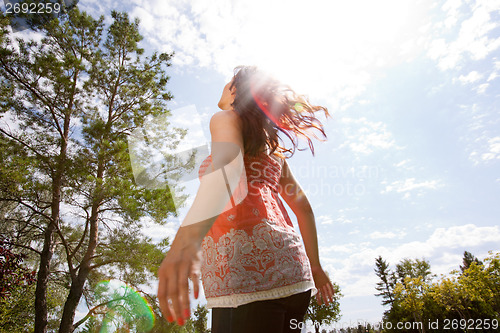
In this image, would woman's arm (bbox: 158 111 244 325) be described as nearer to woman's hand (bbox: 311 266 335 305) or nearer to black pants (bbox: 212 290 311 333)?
black pants (bbox: 212 290 311 333)

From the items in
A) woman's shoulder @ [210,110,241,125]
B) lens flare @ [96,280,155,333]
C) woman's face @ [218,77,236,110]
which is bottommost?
lens flare @ [96,280,155,333]

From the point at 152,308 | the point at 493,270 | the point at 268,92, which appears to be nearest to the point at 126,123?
the point at 152,308

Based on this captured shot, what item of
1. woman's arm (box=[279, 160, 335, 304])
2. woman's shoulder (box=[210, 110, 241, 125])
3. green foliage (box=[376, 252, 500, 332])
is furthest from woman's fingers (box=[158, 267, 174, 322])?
green foliage (box=[376, 252, 500, 332])

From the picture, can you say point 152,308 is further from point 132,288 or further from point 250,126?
point 250,126

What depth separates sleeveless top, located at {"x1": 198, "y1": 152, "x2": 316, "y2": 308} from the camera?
976 millimetres

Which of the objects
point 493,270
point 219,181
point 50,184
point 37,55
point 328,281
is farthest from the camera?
point 493,270

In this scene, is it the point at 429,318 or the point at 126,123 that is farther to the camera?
the point at 429,318

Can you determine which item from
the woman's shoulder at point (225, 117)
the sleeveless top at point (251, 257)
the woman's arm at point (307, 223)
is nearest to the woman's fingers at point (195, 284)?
the sleeveless top at point (251, 257)

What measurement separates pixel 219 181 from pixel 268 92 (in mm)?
616

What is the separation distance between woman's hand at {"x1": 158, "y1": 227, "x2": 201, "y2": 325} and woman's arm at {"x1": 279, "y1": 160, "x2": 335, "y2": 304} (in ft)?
2.76

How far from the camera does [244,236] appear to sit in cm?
104

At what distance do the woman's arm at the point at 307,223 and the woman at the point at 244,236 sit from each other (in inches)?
9.3

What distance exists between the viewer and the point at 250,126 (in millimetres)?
1197

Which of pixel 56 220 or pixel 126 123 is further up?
pixel 126 123
